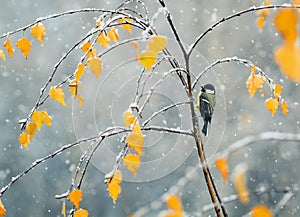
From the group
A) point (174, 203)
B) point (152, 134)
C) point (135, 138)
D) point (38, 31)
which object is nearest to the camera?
point (174, 203)

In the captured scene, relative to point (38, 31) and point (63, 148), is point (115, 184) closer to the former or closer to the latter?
point (63, 148)

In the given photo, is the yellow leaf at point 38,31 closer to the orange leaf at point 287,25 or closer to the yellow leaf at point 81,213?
the yellow leaf at point 81,213

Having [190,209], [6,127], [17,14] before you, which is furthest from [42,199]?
[17,14]

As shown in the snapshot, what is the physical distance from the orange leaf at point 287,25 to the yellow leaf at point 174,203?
17 cm

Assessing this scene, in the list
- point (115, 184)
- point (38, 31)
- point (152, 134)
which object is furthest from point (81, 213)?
point (152, 134)

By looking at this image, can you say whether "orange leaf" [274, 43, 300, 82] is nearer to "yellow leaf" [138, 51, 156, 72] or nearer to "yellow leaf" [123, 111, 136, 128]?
"yellow leaf" [138, 51, 156, 72]

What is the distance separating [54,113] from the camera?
432cm

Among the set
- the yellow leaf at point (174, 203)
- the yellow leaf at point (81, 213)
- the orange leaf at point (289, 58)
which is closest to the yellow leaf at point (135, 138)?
the yellow leaf at point (81, 213)

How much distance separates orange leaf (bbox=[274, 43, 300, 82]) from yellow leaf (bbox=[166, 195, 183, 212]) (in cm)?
15

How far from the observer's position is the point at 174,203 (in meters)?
0.41

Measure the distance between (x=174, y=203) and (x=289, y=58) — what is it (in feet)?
0.53

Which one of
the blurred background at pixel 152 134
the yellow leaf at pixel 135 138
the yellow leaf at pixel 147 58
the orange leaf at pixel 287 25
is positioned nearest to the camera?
the orange leaf at pixel 287 25

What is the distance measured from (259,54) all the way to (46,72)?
1823mm

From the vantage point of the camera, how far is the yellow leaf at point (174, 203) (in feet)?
1.32
